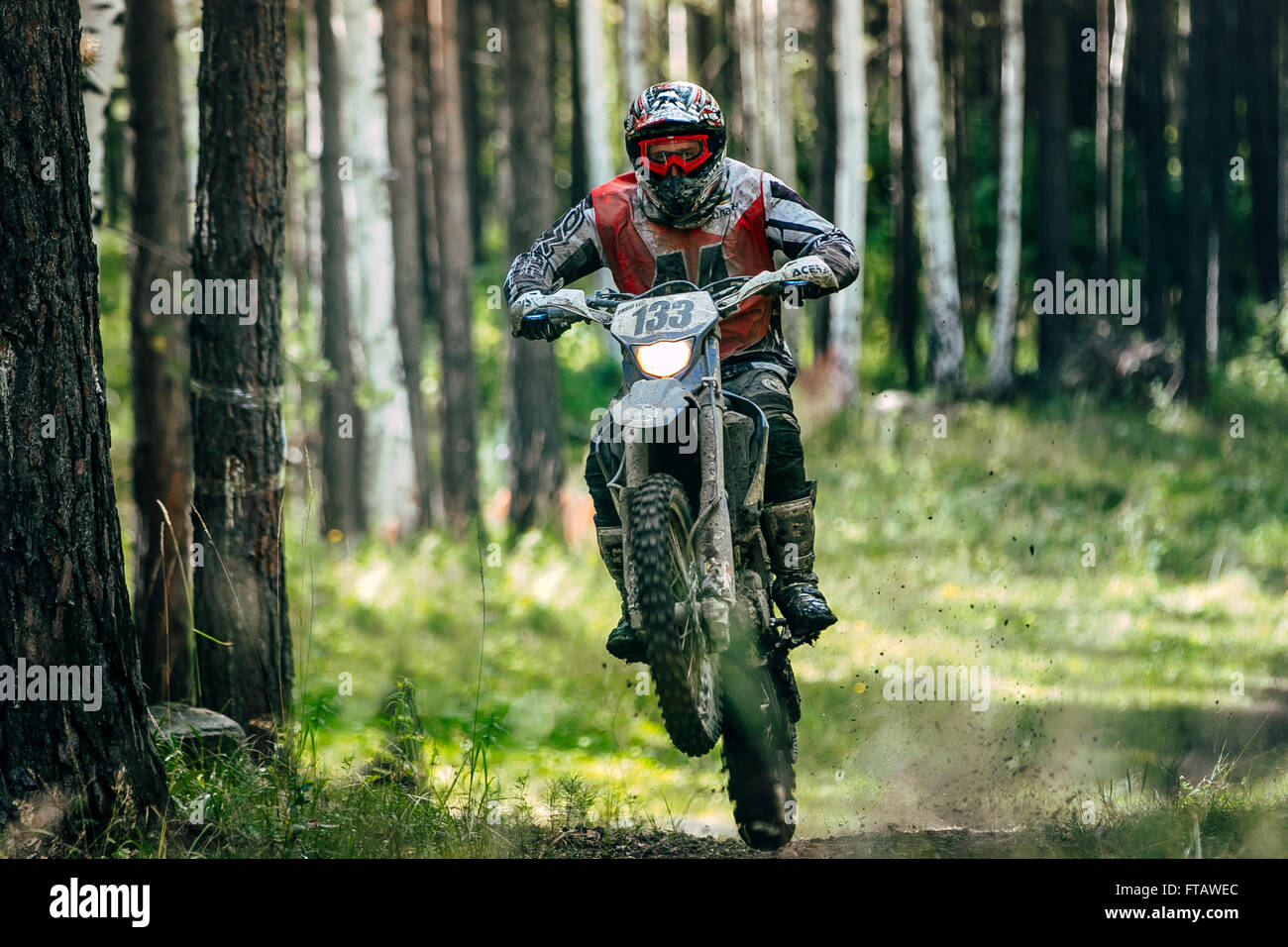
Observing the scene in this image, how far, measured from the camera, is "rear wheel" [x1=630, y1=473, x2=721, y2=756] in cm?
516

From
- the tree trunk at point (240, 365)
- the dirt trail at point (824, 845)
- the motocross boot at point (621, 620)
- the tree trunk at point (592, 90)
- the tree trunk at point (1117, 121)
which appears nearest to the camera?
the motocross boot at point (621, 620)

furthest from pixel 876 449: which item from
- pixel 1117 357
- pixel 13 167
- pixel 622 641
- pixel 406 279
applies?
pixel 13 167

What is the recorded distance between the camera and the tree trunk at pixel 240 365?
24.0 feet

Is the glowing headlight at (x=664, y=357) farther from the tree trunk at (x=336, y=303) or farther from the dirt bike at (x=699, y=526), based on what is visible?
the tree trunk at (x=336, y=303)

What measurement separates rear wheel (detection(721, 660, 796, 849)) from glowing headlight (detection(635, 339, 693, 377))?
1.46 m

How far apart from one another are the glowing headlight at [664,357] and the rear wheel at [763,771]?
146cm

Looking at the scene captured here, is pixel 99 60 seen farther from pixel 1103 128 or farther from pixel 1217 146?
pixel 1103 128

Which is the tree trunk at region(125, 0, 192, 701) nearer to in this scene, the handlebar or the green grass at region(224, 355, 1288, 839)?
the green grass at region(224, 355, 1288, 839)

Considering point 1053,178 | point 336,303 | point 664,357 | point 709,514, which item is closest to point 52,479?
point 664,357

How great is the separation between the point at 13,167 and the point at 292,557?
11.9m

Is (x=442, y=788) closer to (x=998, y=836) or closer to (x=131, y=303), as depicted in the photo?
(x=998, y=836)

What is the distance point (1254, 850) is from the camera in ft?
19.6

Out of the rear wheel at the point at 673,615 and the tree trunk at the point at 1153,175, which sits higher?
the tree trunk at the point at 1153,175

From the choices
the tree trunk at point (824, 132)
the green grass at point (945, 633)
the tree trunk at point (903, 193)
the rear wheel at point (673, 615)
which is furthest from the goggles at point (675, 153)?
the tree trunk at point (903, 193)
